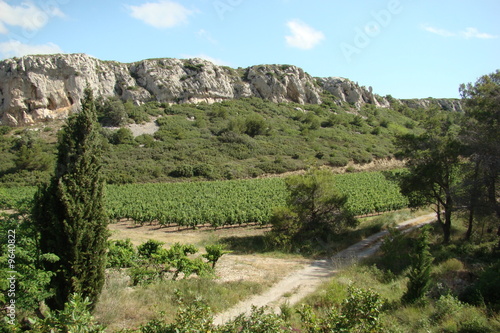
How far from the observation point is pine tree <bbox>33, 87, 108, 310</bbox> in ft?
19.8

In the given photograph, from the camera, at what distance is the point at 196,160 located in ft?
145

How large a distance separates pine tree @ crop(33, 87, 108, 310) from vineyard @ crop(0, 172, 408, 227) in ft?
48.4

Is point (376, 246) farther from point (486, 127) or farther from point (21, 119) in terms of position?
point (21, 119)

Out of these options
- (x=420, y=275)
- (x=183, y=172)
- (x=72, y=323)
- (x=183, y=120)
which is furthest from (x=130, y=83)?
(x=72, y=323)

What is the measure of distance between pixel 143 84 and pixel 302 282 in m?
69.2

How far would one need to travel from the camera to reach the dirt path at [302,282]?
7945 millimetres

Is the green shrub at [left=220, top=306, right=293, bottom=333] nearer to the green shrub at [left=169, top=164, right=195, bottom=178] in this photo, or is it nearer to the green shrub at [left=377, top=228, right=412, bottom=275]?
the green shrub at [left=377, top=228, right=412, bottom=275]

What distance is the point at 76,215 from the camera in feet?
20.2

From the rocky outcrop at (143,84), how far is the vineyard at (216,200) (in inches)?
1266

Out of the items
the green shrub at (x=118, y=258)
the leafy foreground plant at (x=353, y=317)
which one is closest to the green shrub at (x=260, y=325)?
the leafy foreground plant at (x=353, y=317)

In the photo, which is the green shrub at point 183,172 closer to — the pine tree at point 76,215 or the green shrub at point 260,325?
the pine tree at point 76,215

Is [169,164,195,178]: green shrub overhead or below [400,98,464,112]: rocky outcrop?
below

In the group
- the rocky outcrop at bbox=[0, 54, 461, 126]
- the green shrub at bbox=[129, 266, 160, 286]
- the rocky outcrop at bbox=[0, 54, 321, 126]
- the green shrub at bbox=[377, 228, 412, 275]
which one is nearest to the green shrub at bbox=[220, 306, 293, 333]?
the green shrub at bbox=[129, 266, 160, 286]

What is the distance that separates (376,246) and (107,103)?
5144cm
